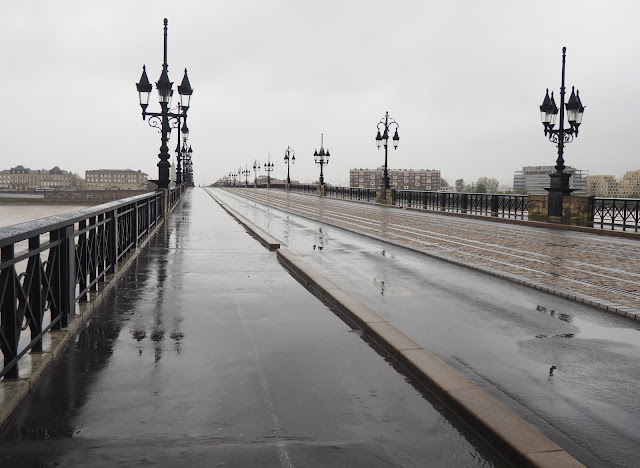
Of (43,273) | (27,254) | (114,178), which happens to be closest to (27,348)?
(43,273)

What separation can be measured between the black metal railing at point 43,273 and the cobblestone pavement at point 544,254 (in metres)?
6.41

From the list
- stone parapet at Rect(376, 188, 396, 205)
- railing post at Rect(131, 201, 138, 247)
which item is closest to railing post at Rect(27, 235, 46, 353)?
railing post at Rect(131, 201, 138, 247)

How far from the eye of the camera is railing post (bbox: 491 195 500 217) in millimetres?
27312

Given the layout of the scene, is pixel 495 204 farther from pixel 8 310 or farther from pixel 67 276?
pixel 8 310

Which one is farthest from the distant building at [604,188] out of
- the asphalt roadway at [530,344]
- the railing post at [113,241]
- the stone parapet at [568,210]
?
the railing post at [113,241]

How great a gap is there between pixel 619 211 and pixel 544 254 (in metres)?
9.14

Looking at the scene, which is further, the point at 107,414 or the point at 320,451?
the point at 107,414

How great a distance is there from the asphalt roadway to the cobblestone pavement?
84cm

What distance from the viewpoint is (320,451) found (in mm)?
3262

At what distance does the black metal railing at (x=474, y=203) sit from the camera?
85.9 feet

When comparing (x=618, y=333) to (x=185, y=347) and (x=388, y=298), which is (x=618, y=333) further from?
(x=185, y=347)

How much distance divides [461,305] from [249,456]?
4.83 m

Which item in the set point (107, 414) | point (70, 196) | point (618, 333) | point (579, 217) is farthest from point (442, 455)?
point (70, 196)

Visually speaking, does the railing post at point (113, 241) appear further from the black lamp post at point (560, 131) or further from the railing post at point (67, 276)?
the black lamp post at point (560, 131)
